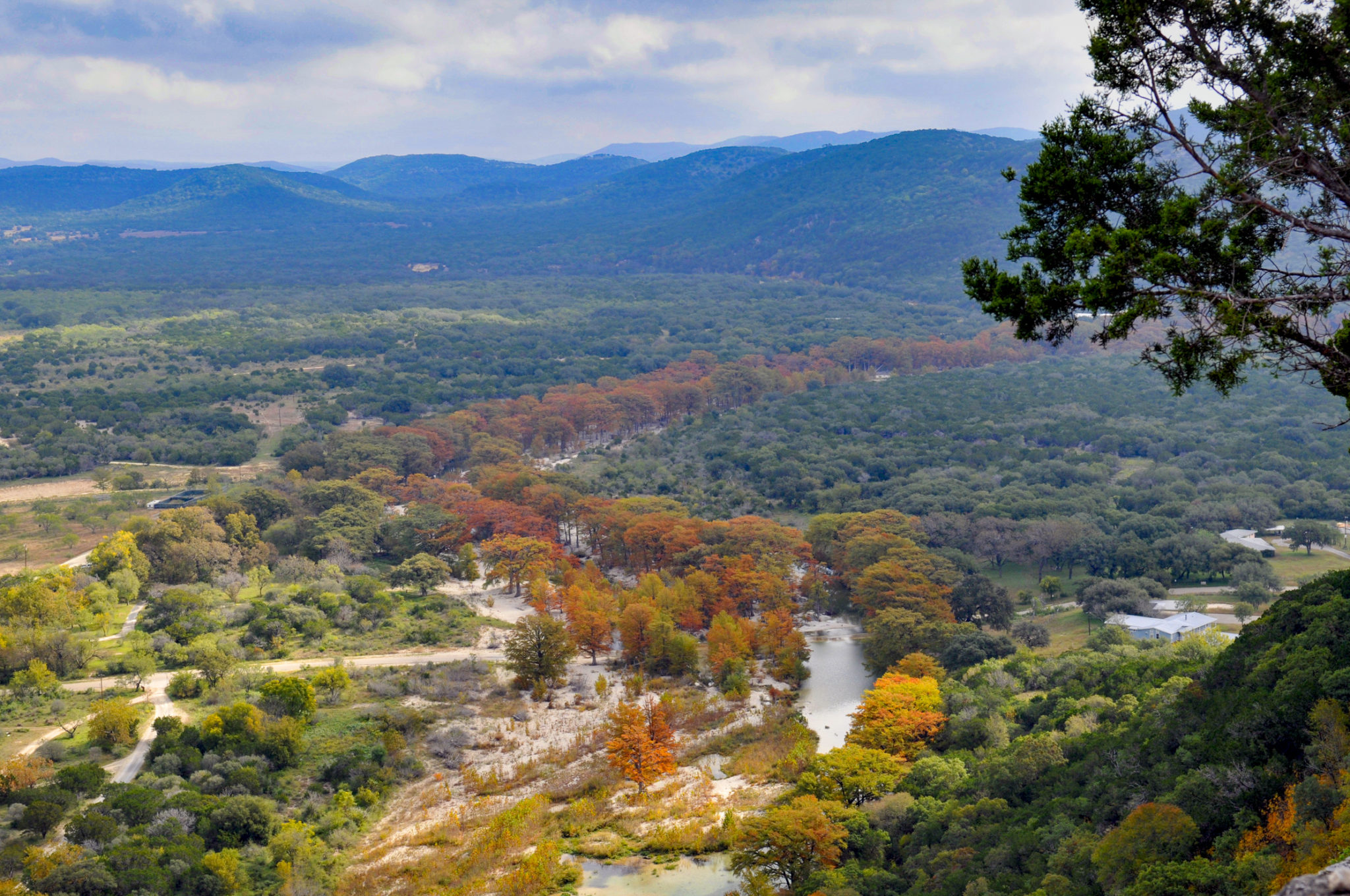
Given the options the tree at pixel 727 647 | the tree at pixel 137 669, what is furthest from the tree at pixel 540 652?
the tree at pixel 137 669

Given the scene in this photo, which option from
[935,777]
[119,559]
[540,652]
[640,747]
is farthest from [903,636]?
[119,559]

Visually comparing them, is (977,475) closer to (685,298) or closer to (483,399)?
(483,399)

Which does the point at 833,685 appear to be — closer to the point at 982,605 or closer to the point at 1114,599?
the point at 982,605

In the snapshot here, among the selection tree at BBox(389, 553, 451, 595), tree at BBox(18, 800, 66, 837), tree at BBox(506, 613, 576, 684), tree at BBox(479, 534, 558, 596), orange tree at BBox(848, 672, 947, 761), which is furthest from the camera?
tree at BBox(479, 534, 558, 596)

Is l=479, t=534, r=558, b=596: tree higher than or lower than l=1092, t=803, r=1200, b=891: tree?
lower

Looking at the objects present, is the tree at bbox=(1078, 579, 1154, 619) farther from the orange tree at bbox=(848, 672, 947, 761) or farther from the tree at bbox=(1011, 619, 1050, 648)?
the orange tree at bbox=(848, 672, 947, 761)

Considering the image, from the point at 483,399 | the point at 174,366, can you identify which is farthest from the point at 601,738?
the point at 174,366

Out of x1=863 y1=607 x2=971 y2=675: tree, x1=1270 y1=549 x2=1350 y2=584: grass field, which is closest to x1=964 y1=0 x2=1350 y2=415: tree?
x1=863 y1=607 x2=971 y2=675: tree
